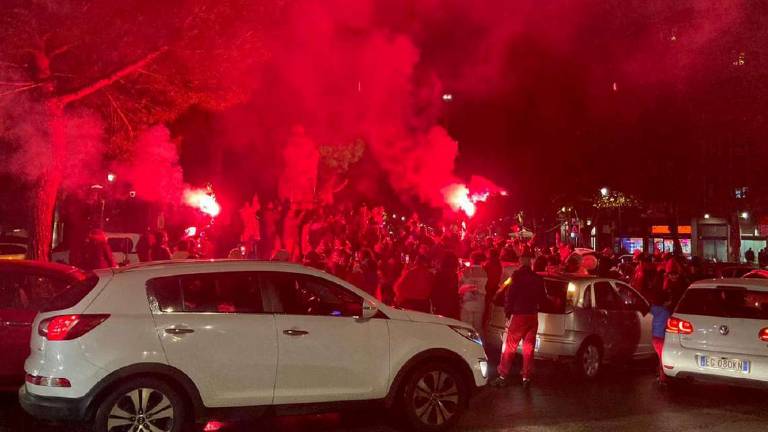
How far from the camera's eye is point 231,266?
6.48 m

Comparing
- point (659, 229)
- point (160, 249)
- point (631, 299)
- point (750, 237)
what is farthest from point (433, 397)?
point (659, 229)

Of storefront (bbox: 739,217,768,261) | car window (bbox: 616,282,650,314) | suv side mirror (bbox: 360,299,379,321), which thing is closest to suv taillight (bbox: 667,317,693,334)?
car window (bbox: 616,282,650,314)

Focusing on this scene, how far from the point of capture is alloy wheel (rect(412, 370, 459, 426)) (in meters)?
6.88

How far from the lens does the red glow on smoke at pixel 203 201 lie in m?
24.5

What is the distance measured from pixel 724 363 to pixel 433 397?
156 inches

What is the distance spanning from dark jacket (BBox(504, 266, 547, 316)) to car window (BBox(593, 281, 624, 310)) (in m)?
1.67

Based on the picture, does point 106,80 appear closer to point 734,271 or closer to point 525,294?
point 525,294

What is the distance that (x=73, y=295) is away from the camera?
6.09 m

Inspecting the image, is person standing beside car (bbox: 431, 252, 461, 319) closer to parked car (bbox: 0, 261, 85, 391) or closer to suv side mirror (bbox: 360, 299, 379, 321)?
suv side mirror (bbox: 360, 299, 379, 321)

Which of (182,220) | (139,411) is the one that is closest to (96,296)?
(139,411)

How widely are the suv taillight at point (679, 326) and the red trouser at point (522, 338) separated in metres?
1.67

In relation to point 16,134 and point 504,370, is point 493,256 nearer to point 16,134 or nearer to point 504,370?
point 504,370

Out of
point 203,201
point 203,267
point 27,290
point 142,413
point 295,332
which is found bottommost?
point 142,413

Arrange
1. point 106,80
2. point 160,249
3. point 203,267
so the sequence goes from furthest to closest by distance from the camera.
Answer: point 160,249 < point 106,80 < point 203,267
